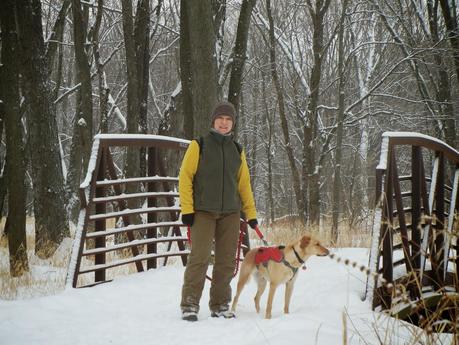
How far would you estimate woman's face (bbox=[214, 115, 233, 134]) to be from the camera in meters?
4.47

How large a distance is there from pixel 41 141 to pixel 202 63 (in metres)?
3.42

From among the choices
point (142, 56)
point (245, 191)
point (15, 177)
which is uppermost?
point (142, 56)

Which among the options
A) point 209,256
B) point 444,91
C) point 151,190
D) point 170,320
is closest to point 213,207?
point 209,256

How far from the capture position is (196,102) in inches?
288

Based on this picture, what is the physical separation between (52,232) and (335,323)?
6048mm

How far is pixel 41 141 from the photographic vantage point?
837cm

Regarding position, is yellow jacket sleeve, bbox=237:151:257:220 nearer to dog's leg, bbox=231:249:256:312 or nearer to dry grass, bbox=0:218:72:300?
dog's leg, bbox=231:249:256:312

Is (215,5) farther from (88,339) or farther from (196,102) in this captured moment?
(88,339)

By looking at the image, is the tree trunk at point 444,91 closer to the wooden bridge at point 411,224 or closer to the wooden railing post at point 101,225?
the wooden bridge at point 411,224

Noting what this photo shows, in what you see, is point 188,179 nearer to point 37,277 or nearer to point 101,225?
point 101,225

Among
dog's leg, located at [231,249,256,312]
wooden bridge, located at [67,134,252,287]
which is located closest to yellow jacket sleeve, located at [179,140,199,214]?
A: dog's leg, located at [231,249,256,312]

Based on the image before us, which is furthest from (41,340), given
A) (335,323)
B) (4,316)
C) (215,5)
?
(215,5)

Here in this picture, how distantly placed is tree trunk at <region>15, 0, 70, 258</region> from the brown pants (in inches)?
179

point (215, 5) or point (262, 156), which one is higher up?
point (215, 5)
